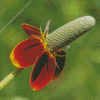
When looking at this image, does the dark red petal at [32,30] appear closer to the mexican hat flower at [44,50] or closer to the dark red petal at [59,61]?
the mexican hat flower at [44,50]

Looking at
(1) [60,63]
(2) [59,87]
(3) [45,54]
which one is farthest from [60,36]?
(2) [59,87]

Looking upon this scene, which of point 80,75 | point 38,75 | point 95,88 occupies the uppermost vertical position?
point 38,75

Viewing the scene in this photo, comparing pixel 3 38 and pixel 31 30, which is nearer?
pixel 31 30

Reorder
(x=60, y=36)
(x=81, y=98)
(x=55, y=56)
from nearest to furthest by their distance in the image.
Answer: (x=60, y=36)
(x=55, y=56)
(x=81, y=98)

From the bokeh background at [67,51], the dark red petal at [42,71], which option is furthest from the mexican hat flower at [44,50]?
the bokeh background at [67,51]

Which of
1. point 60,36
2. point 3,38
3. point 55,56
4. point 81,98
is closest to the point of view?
point 60,36

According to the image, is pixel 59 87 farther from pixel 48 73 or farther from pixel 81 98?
pixel 48 73

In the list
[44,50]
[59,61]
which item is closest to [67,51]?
[59,61]

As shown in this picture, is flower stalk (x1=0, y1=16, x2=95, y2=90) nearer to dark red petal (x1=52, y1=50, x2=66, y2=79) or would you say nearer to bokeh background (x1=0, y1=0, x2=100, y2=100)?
dark red petal (x1=52, y1=50, x2=66, y2=79)
